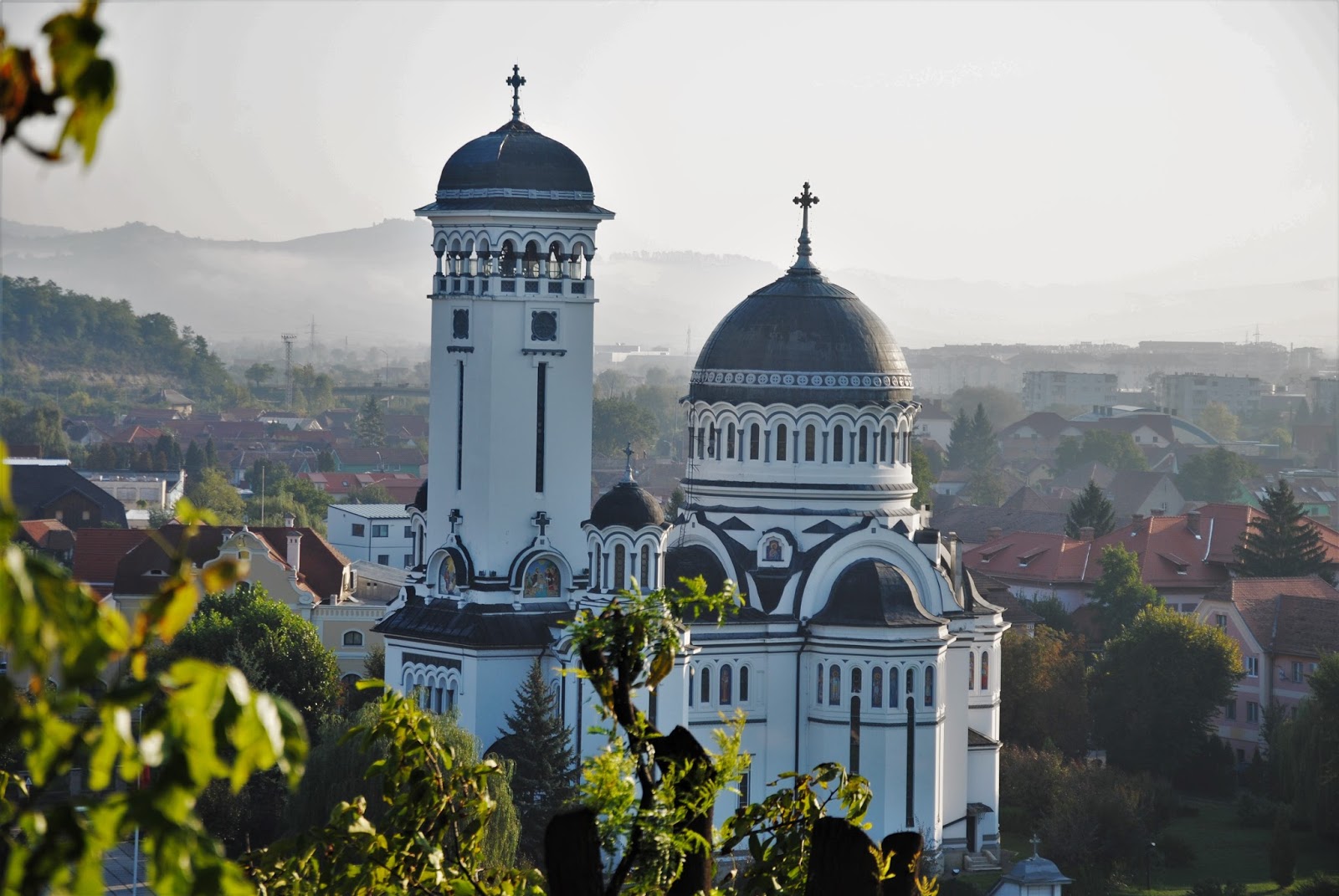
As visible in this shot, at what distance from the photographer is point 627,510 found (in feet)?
117

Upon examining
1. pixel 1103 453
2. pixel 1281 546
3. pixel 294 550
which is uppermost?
pixel 1103 453

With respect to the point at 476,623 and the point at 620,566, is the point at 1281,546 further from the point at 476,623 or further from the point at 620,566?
the point at 620,566

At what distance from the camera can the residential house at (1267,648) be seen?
165ft

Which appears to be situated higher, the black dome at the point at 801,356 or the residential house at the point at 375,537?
the black dome at the point at 801,356

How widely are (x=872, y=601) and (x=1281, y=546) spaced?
29.4m

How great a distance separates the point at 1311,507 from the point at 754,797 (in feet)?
236

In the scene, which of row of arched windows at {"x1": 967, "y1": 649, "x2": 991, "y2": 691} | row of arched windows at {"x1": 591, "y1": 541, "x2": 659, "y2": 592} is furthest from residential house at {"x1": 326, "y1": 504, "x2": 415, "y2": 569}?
row of arched windows at {"x1": 591, "y1": 541, "x2": 659, "y2": 592}

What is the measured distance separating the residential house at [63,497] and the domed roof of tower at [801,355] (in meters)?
36.2

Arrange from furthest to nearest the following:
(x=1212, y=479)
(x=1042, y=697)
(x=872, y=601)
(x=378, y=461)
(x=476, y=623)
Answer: (x=378, y=461)
(x=1212, y=479)
(x=1042, y=697)
(x=872, y=601)
(x=476, y=623)

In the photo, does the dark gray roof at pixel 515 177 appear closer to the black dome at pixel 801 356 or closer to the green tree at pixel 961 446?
the black dome at pixel 801 356

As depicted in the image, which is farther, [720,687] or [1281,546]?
[1281,546]

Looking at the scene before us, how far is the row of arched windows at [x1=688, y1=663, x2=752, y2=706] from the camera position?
122 feet

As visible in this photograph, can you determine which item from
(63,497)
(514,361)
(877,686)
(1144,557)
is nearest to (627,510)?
(514,361)

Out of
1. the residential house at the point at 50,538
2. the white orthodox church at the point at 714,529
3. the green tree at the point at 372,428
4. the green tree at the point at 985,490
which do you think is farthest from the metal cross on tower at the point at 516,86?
the green tree at the point at 372,428
